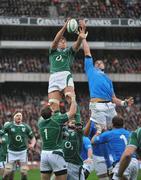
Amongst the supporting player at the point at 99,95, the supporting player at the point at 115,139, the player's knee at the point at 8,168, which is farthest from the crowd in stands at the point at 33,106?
the supporting player at the point at 115,139

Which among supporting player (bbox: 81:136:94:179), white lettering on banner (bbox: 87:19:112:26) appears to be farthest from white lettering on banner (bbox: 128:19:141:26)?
supporting player (bbox: 81:136:94:179)

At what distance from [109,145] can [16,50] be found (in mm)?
34838

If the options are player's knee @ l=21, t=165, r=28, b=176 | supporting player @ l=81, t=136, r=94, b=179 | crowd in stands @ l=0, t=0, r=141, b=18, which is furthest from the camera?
crowd in stands @ l=0, t=0, r=141, b=18

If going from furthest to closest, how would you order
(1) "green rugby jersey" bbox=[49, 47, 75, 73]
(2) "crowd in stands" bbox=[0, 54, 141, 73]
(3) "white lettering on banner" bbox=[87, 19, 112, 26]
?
(3) "white lettering on banner" bbox=[87, 19, 112, 26] < (2) "crowd in stands" bbox=[0, 54, 141, 73] < (1) "green rugby jersey" bbox=[49, 47, 75, 73]

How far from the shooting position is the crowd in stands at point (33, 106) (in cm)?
3612

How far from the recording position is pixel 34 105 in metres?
39.7

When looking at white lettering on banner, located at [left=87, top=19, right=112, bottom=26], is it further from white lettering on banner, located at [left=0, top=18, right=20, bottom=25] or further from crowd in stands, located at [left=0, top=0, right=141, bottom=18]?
white lettering on banner, located at [left=0, top=18, right=20, bottom=25]

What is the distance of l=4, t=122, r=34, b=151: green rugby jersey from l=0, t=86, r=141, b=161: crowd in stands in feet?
61.6

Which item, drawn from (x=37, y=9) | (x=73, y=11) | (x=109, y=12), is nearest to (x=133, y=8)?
(x=109, y=12)

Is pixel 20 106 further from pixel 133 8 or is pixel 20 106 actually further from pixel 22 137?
pixel 22 137

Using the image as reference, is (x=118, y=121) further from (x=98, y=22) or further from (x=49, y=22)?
(x=98, y=22)

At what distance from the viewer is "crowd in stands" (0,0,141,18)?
4388cm

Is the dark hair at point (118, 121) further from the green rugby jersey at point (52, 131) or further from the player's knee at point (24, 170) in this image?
the player's knee at point (24, 170)

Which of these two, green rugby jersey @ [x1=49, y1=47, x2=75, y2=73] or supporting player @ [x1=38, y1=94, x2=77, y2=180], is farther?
green rugby jersey @ [x1=49, y1=47, x2=75, y2=73]
